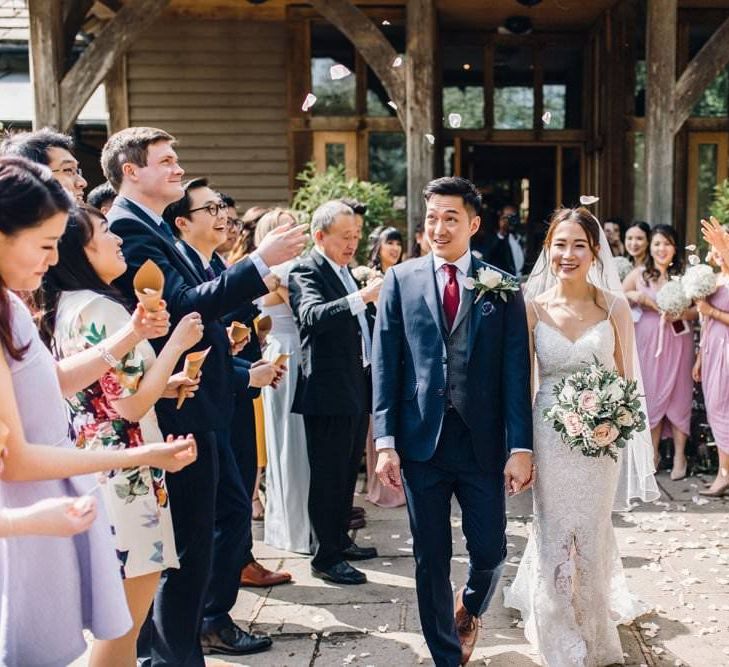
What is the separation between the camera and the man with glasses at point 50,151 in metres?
3.37

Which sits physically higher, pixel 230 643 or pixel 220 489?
pixel 220 489

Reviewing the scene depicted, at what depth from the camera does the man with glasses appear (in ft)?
11.0

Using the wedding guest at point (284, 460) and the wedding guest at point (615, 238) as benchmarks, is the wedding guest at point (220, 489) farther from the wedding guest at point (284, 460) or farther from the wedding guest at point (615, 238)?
the wedding guest at point (615, 238)

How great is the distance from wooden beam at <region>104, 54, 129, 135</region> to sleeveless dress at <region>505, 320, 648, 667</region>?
9068 millimetres

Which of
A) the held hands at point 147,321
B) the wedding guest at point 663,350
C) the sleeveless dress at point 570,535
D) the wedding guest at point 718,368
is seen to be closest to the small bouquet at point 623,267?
the wedding guest at point 663,350

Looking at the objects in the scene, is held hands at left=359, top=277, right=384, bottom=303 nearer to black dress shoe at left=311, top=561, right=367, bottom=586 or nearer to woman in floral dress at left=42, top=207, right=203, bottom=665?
black dress shoe at left=311, top=561, right=367, bottom=586

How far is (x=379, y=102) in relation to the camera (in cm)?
1216

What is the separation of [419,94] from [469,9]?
3.20 metres

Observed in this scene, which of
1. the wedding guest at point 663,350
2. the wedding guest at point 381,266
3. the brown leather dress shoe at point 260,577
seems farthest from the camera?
the wedding guest at point 663,350

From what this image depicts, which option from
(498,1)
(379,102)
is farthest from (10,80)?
(498,1)

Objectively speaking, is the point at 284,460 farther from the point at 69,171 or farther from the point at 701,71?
the point at 701,71

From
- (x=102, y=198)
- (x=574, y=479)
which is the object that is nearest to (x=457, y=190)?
(x=574, y=479)

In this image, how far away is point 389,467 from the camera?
361 cm

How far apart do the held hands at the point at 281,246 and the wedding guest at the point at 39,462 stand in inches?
40.9
